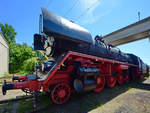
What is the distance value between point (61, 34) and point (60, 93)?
6.20 ft

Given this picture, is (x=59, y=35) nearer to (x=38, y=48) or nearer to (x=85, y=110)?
(x=38, y=48)

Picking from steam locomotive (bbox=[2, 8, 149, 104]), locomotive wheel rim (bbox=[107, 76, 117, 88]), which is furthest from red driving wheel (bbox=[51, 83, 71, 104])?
locomotive wheel rim (bbox=[107, 76, 117, 88])

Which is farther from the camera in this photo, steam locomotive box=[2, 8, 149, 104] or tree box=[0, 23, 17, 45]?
tree box=[0, 23, 17, 45]

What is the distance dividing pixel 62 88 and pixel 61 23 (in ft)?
7.02

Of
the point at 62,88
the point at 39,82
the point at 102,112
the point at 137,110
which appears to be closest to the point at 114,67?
the point at 137,110

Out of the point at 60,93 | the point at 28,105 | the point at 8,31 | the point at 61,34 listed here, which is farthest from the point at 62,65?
the point at 8,31

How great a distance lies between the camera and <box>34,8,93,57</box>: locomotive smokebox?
241cm

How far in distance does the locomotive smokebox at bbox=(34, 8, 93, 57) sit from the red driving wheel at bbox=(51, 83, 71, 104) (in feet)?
3.74

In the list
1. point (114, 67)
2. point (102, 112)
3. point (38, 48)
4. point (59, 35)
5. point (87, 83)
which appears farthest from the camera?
point (114, 67)

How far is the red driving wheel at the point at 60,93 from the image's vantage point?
272 centimetres

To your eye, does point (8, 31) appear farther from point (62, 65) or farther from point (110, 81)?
point (110, 81)

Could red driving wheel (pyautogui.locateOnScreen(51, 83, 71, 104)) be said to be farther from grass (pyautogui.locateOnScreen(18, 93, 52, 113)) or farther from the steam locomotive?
grass (pyautogui.locateOnScreen(18, 93, 52, 113))

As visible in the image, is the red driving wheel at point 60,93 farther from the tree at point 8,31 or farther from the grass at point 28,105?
the tree at point 8,31

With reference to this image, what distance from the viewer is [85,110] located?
245 centimetres
